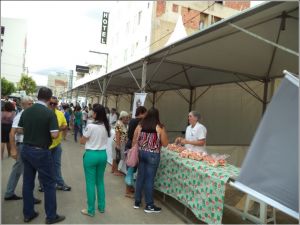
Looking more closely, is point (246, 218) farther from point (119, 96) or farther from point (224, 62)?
point (119, 96)

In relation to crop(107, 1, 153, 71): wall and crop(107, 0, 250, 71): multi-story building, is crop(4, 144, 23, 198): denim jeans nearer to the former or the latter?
crop(107, 0, 250, 71): multi-story building

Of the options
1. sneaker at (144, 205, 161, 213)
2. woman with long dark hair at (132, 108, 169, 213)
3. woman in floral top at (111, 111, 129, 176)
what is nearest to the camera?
woman with long dark hair at (132, 108, 169, 213)

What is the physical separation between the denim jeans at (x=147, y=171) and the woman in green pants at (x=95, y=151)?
0.67 metres

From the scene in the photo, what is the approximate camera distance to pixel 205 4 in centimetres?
3181

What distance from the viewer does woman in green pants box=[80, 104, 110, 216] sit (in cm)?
456

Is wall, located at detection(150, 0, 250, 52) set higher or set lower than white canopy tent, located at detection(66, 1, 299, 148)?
higher

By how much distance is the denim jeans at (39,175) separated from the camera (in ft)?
13.5

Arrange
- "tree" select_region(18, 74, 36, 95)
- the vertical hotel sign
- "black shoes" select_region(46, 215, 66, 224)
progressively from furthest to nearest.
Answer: "tree" select_region(18, 74, 36, 95) < the vertical hotel sign < "black shoes" select_region(46, 215, 66, 224)

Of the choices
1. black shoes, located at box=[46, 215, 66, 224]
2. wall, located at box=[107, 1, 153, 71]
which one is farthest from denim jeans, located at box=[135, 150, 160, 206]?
wall, located at box=[107, 1, 153, 71]

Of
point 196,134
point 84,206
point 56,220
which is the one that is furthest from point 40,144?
point 196,134

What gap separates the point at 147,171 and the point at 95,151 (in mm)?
962

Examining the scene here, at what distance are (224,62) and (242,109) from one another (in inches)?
144

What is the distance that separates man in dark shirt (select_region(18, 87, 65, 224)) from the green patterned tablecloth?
1.86 meters

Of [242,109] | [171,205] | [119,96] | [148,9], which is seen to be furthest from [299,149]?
[148,9]
